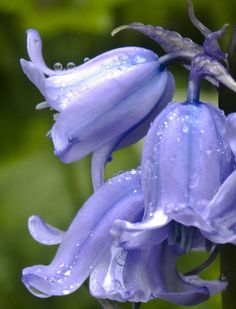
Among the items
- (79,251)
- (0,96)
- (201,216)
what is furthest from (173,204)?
(0,96)

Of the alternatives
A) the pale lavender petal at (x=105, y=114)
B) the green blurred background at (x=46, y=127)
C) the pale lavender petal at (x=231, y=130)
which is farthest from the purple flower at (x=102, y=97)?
the green blurred background at (x=46, y=127)

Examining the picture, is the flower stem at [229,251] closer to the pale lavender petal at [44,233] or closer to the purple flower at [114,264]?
the purple flower at [114,264]

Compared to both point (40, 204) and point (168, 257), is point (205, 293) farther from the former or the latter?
point (40, 204)

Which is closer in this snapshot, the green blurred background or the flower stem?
the flower stem

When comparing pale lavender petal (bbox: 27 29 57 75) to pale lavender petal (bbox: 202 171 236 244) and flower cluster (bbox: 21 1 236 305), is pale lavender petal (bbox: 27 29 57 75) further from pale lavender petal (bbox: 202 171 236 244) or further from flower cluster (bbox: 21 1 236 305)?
pale lavender petal (bbox: 202 171 236 244)

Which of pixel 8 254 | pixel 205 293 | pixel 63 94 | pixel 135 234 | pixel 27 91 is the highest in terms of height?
pixel 63 94

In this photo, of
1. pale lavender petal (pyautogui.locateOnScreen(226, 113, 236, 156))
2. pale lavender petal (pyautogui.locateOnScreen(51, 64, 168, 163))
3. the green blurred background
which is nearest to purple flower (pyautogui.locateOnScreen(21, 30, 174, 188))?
pale lavender petal (pyautogui.locateOnScreen(51, 64, 168, 163))

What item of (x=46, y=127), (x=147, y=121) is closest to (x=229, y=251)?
(x=147, y=121)
